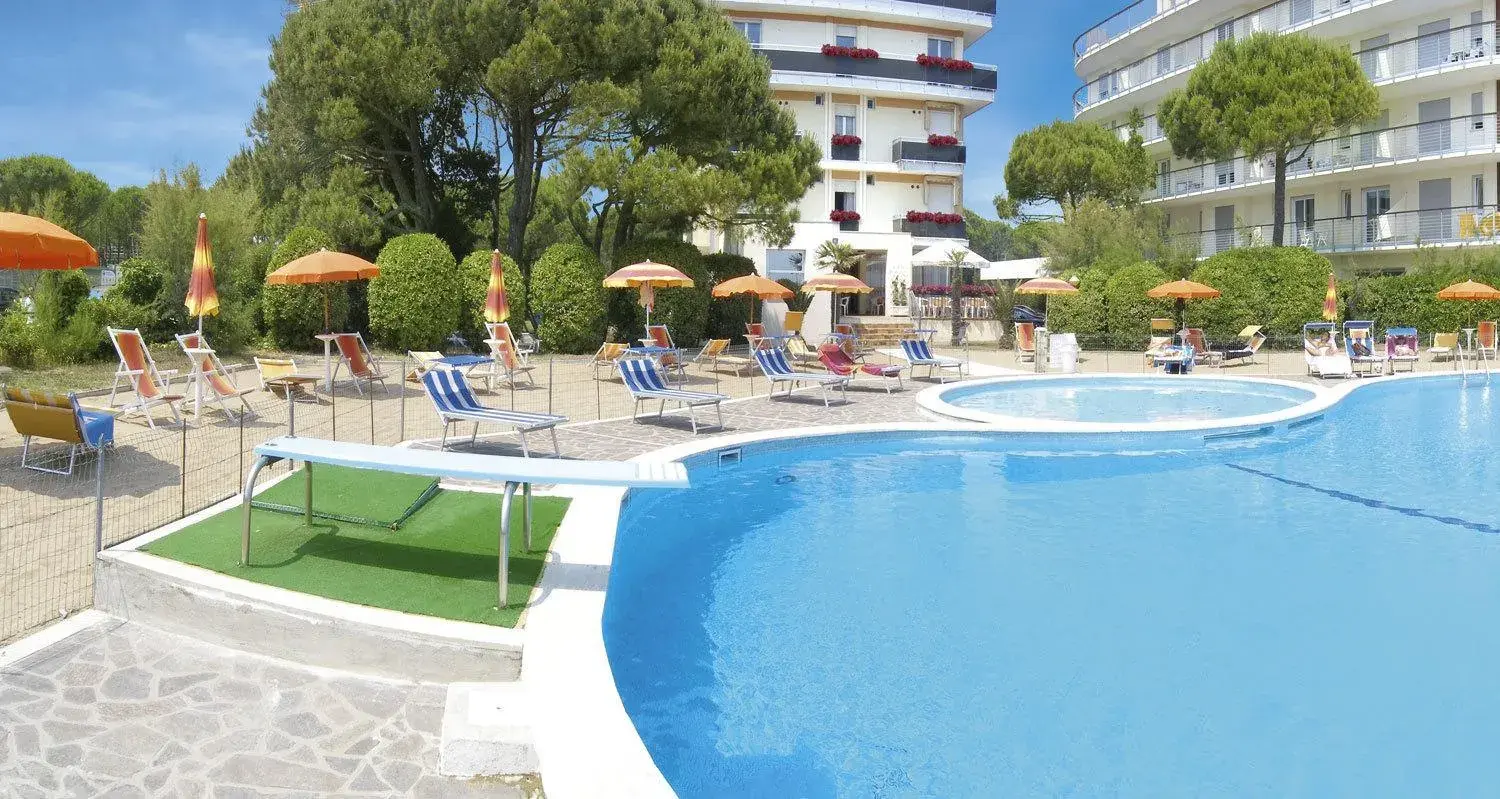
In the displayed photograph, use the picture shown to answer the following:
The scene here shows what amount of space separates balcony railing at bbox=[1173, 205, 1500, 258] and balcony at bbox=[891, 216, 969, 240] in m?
8.36

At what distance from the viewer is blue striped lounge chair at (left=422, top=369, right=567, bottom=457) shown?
28.3 feet

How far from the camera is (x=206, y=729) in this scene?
3754 millimetres

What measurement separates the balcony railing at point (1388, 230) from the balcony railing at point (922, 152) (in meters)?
9.50

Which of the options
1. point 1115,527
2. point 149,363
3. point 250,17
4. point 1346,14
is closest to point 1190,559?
point 1115,527

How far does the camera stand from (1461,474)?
10.1 meters

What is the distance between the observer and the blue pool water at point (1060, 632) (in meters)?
4.31

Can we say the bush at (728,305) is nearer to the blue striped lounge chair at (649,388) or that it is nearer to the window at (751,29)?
the blue striped lounge chair at (649,388)

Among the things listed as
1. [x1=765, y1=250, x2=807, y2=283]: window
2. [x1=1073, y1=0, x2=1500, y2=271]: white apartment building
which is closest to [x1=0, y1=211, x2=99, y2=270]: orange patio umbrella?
[x1=765, y1=250, x2=807, y2=283]: window

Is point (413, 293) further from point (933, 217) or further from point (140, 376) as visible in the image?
point (933, 217)

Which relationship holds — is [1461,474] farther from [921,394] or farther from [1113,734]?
[1113,734]

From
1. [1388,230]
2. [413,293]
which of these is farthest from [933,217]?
[413,293]

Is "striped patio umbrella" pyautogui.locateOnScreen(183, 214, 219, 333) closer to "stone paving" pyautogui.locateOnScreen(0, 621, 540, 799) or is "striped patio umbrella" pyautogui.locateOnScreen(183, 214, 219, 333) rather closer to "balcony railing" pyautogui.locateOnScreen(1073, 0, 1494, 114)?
"stone paving" pyautogui.locateOnScreen(0, 621, 540, 799)

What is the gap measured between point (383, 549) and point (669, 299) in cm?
1673

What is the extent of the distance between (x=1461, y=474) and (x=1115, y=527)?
500 centimetres
